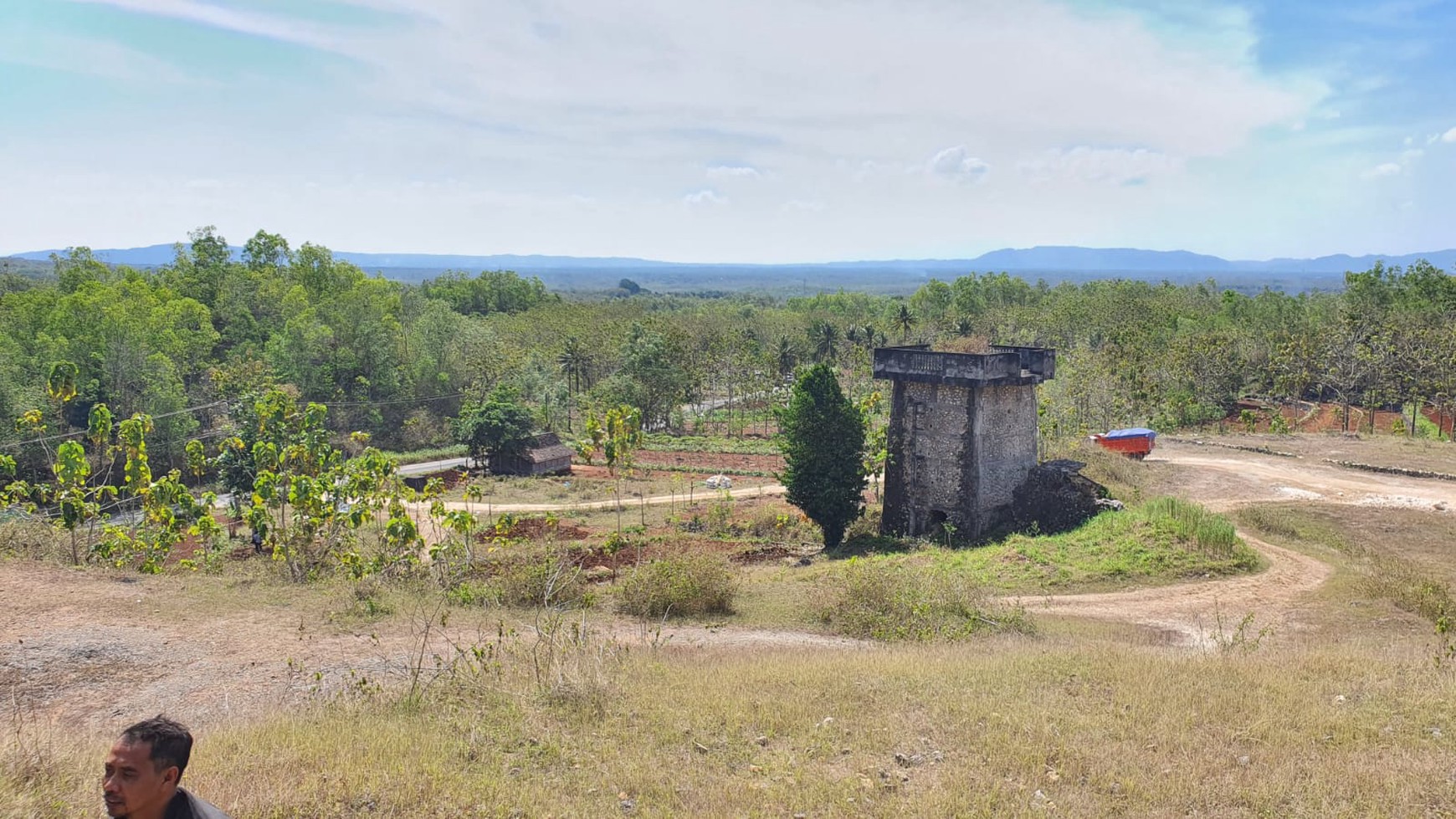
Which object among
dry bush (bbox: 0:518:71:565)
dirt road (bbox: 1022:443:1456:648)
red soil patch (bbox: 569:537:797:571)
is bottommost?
red soil patch (bbox: 569:537:797:571)

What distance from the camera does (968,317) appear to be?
8212cm

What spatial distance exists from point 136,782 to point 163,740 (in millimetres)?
197

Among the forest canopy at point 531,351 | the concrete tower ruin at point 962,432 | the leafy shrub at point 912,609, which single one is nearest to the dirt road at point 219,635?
the leafy shrub at point 912,609

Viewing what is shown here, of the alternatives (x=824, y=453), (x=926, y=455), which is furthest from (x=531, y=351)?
(x=926, y=455)

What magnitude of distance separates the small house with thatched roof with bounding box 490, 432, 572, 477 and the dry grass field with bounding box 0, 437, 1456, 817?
2507 cm

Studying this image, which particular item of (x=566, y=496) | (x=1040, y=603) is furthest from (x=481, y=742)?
(x=566, y=496)

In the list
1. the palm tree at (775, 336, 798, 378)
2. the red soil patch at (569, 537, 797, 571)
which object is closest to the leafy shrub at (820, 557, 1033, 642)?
the red soil patch at (569, 537, 797, 571)

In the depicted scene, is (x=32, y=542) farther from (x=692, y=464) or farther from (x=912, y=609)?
(x=692, y=464)

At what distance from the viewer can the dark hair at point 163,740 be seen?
12.4 ft

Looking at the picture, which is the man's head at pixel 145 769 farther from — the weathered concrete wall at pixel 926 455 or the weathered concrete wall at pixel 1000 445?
the weathered concrete wall at pixel 926 455

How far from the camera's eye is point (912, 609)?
44.2 feet

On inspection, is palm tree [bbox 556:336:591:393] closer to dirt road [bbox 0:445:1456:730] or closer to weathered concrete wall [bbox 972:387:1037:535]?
weathered concrete wall [bbox 972:387:1037:535]

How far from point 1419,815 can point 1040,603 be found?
9.60 m

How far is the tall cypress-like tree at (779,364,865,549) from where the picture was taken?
963 inches
